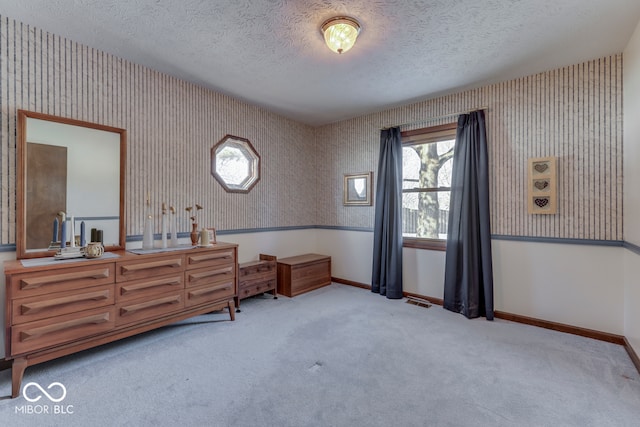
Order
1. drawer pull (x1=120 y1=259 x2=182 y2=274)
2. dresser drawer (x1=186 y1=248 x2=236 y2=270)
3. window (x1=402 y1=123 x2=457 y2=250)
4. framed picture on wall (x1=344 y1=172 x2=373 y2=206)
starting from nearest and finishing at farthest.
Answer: drawer pull (x1=120 y1=259 x2=182 y2=274), dresser drawer (x1=186 y1=248 x2=236 y2=270), window (x1=402 y1=123 x2=457 y2=250), framed picture on wall (x1=344 y1=172 x2=373 y2=206)

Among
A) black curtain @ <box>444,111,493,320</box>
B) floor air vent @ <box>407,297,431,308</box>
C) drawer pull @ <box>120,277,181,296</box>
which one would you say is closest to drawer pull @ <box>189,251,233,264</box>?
drawer pull @ <box>120,277,181,296</box>

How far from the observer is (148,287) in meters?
2.39

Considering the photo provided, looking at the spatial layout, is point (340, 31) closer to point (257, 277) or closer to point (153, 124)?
point (153, 124)

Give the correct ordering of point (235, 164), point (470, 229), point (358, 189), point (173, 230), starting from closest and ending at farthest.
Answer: point (173, 230)
point (470, 229)
point (235, 164)
point (358, 189)

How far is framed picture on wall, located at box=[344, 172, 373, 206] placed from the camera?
4188 mm

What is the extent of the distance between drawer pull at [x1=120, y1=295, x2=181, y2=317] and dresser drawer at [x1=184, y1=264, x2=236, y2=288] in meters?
0.16

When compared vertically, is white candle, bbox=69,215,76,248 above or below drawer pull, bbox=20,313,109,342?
above

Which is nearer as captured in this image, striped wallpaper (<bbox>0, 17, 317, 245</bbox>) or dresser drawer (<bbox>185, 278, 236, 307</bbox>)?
striped wallpaper (<bbox>0, 17, 317, 245</bbox>)

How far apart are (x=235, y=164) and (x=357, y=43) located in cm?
209

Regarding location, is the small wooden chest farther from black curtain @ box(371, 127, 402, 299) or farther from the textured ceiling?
the textured ceiling

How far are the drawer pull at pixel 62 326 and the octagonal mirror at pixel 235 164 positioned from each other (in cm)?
183

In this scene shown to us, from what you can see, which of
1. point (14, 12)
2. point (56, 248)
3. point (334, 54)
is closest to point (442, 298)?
point (334, 54)

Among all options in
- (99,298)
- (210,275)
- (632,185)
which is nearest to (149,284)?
(99,298)
